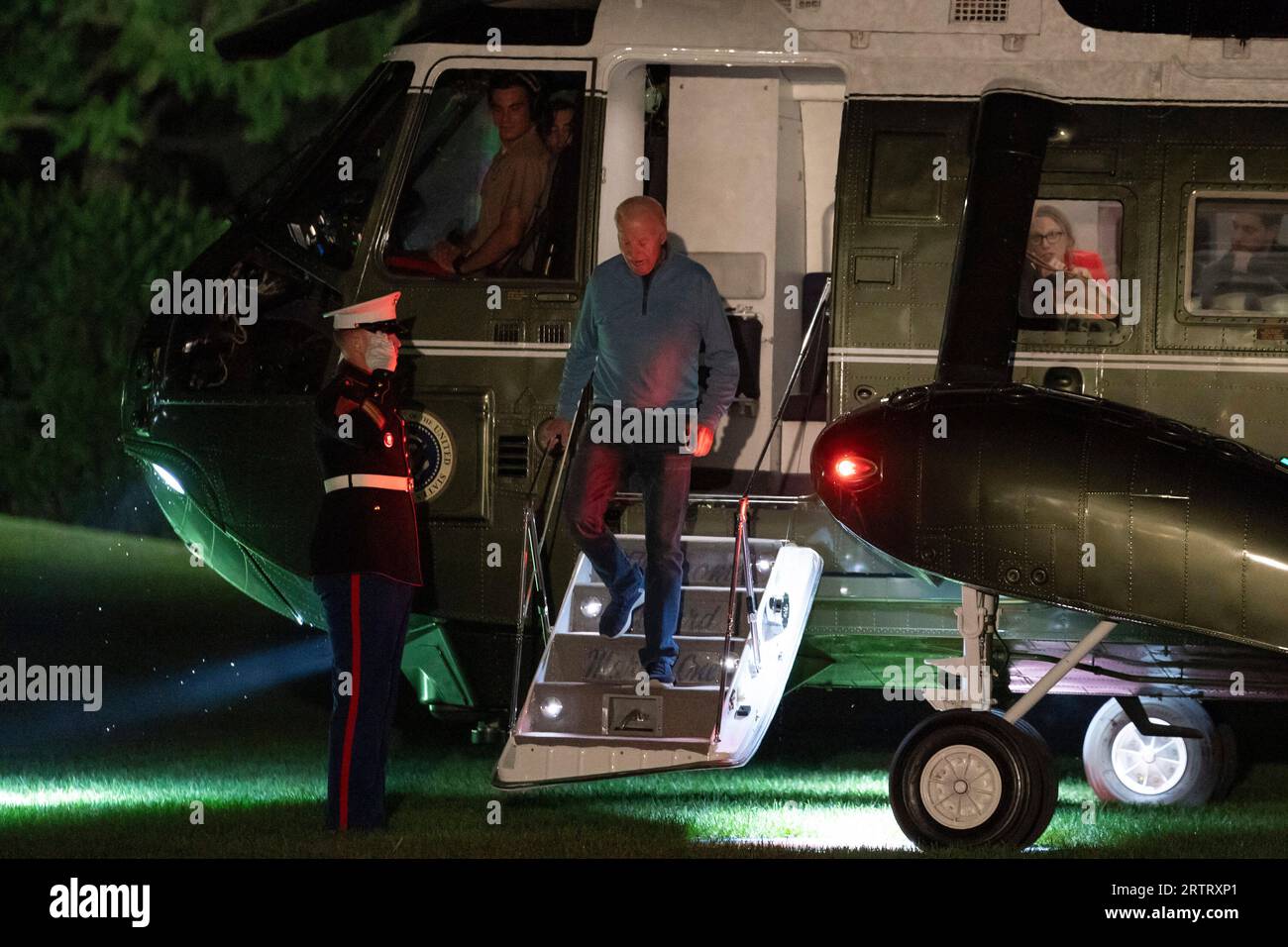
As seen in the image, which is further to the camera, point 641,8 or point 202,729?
point 202,729

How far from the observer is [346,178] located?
8.97 m

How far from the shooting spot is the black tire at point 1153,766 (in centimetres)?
934

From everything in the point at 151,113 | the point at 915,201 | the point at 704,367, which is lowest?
the point at 704,367

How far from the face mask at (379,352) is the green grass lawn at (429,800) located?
1910 mm

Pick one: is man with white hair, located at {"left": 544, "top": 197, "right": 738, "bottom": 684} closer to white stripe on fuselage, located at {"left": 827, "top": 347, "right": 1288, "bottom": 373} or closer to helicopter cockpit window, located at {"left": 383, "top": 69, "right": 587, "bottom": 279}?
helicopter cockpit window, located at {"left": 383, "top": 69, "right": 587, "bottom": 279}

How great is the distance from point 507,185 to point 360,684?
2.48 meters

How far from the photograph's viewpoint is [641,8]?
8.85 meters

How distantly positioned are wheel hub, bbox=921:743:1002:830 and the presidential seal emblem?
2582 millimetres

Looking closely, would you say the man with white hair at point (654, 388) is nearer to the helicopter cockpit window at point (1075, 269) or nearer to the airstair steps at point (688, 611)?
the airstair steps at point (688, 611)

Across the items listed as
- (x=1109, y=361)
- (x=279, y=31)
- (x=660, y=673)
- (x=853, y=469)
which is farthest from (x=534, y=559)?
(x=279, y=31)

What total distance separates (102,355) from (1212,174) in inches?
409

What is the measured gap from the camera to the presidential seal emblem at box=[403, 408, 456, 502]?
8.71 metres
